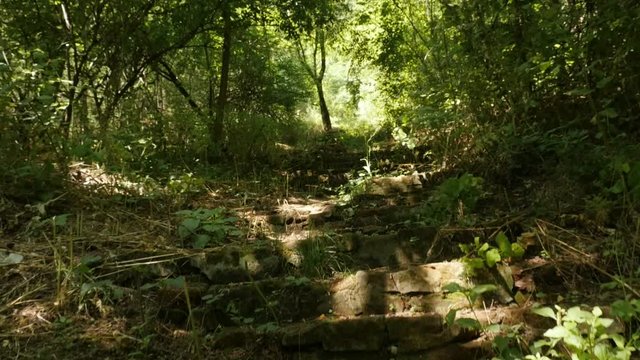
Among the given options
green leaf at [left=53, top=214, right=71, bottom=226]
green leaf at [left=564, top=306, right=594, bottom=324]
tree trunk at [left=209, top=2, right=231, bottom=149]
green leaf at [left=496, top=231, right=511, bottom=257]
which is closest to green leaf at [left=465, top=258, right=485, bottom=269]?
green leaf at [left=496, top=231, right=511, bottom=257]

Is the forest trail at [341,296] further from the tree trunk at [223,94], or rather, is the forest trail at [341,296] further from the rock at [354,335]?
the tree trunk at [223,94]

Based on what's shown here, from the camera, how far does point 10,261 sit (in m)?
2.99

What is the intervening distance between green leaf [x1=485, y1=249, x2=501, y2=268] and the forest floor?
0.04 m

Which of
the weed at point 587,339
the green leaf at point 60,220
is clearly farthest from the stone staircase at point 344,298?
the green leaf at point 60,220

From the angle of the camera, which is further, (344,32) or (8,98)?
(344,32)

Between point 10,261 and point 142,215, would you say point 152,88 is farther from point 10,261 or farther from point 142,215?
point 10,261

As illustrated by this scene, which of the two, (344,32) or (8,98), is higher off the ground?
(344,32)

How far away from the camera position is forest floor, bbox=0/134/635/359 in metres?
2.47

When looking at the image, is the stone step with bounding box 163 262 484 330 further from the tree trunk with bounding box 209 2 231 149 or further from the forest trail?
the tree trunk with bounding box 209 2 231 149

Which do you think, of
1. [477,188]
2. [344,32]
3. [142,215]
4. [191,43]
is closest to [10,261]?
[142,215]

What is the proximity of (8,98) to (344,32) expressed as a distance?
410 inches

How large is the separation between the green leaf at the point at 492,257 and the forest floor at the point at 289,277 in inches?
1.4

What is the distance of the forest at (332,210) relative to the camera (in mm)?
2492

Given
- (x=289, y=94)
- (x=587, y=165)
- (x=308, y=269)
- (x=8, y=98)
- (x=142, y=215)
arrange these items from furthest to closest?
(x=289, y=94), (x=142, y=215), (x=8, y=98), (x=587, y=165), (x=308, y=269)
